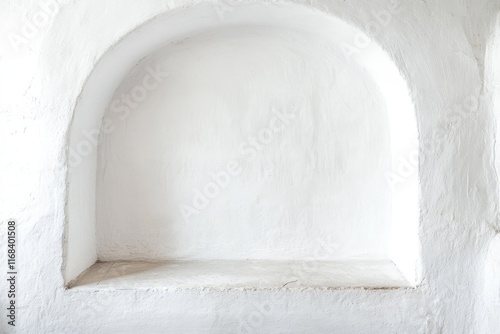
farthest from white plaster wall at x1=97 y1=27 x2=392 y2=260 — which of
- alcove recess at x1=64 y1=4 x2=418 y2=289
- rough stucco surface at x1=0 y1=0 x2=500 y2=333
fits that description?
rough stucco surface at x1=0 y1=0 x2=500 y2=333

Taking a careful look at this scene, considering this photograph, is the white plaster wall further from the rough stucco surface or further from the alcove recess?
the rough stucco surface

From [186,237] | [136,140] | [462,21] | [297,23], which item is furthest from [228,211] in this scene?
[462,21]

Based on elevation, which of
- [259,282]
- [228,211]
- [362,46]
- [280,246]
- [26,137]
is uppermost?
[362,46]

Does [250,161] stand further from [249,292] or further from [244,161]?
[249,292]

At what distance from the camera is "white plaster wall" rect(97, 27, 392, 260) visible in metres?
2.96

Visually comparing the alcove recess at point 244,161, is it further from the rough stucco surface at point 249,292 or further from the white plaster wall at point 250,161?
the rough stucco surface at point 249,292

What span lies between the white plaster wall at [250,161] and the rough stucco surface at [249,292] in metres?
0.47

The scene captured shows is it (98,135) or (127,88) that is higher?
(127,88)

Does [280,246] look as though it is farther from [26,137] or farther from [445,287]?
[26,137]

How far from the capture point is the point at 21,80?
251 cm

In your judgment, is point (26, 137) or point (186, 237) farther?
point (186, 237)

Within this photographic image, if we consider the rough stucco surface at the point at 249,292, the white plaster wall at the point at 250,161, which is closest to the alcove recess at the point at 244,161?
the white plaster wall at the point at 250,161

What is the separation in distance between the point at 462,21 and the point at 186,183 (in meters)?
1.93

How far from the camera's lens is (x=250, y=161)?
9.77ft
